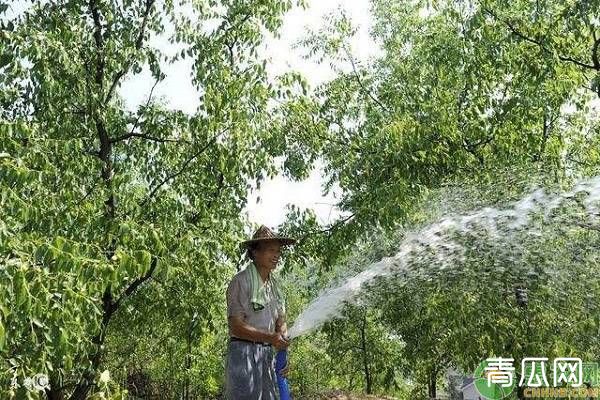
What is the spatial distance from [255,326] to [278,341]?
0.66 ft

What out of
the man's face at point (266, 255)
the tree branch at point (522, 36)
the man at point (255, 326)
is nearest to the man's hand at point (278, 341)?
the man at point (255, 326)

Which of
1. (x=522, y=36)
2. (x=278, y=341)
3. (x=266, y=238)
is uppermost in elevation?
(x=522, y=36)

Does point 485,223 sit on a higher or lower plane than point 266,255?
higher

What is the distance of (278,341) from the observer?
13.4ft

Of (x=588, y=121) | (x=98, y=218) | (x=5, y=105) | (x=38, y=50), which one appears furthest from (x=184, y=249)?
(x=588, y=121)

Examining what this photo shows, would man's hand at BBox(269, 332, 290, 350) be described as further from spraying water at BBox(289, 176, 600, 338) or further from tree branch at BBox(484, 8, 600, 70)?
tree branch at BBox(484, 8, 600, 70)

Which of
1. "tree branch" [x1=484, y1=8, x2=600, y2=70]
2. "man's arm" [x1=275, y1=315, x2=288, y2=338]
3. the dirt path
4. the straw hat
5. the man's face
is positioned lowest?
the dirt path

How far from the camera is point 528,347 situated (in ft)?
17.5

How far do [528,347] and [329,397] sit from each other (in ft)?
30.9

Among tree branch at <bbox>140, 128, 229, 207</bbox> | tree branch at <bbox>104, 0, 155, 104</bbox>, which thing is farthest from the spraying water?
tree branch at <bbox>104, 0, 155, 104</bbox>

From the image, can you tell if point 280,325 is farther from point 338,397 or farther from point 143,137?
point 338,397

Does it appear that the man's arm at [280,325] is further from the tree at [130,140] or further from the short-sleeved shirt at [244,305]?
the tree at [130,140]

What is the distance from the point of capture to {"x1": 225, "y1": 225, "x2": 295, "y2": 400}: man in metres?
4.07

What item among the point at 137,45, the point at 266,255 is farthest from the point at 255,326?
the point at 137,45
